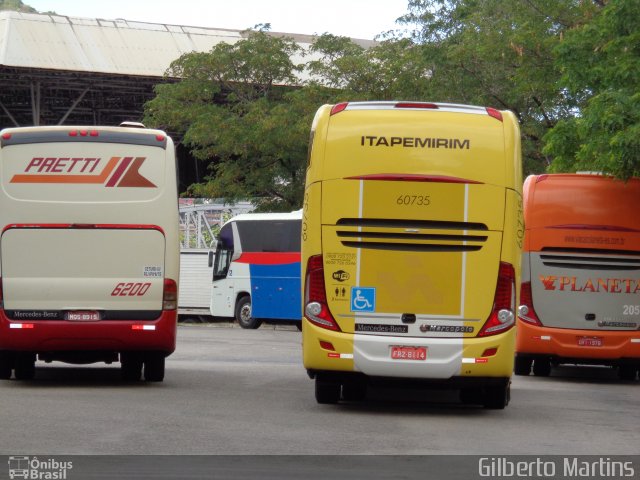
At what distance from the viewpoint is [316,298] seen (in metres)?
13.5

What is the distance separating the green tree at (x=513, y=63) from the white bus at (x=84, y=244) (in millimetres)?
16161

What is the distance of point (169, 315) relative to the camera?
15.9 meters

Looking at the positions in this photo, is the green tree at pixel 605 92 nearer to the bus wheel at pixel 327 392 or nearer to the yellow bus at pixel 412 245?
the yellow bus at pixel 412 245

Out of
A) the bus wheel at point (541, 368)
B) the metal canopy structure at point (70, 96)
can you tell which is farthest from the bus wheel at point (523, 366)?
the metal canopy structure at point (70, 96)

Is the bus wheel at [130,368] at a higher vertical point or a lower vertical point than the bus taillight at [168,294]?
lower

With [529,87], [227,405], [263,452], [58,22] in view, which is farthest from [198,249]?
[263,452]

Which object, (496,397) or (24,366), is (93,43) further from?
(496,397)

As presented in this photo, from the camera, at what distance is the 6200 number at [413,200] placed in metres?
13.4

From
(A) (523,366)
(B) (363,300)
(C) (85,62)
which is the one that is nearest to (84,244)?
(B) (363,300)

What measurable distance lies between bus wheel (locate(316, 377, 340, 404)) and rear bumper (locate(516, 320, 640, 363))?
650 centimetres

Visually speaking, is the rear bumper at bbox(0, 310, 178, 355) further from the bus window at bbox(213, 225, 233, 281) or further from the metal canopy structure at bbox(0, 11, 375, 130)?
the metal canopy structure at bbox(0, 11, 375, 130)

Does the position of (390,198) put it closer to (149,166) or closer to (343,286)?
(343,286)

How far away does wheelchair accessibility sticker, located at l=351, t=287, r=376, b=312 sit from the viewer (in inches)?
530

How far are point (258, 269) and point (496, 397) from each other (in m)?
25.9
